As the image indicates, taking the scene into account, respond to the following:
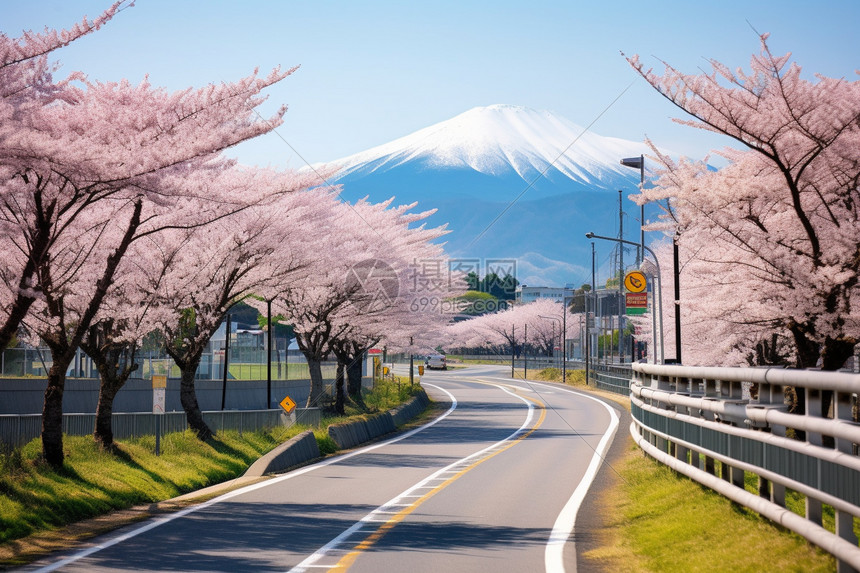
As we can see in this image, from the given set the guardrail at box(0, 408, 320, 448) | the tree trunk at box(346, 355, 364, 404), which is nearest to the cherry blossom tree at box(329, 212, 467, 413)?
the tree trunk at box(346, 355, 364, 404)

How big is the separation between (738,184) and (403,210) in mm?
35476

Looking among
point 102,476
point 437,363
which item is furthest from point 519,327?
point 102,476

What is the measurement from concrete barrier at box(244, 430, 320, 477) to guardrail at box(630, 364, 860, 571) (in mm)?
11070

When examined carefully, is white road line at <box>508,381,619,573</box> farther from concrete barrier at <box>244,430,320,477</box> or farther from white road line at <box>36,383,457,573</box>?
concrete barrier at <box>244,430,320,477</box>

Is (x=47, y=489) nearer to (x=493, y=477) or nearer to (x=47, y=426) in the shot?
(x=47, y=426)

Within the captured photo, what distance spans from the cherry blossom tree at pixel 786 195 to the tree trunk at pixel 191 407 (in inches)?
571

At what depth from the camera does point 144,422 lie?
25.7m

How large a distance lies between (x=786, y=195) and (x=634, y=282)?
30769 millimetres

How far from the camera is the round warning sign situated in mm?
47875

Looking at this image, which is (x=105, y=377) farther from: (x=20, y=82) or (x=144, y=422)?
(x=20, y=82)

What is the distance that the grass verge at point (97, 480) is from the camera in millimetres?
13570

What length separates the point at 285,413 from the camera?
111 feet

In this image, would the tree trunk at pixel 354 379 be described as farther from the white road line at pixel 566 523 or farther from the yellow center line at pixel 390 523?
the white road line at pixel 566 523

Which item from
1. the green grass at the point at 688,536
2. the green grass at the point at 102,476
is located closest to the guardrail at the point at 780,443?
the green grass at the point at 688,536
